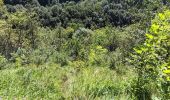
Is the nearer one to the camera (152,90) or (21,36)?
(152,90)

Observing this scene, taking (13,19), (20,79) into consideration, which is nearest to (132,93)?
(20,79)

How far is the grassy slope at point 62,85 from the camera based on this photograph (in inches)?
223

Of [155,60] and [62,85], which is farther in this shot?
[62,85]

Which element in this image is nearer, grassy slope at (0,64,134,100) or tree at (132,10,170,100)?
tree at (132,10,170,100)

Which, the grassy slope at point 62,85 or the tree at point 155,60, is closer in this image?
the tree at point 155,60

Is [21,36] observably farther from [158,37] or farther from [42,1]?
[42,1]

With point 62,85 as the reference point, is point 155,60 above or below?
above

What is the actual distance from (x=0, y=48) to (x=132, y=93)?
4893 cm

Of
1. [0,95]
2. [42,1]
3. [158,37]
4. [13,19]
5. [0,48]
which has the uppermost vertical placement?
[158,37]

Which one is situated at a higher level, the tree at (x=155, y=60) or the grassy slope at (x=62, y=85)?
the tree at (x=155, y=60)

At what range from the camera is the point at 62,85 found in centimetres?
630

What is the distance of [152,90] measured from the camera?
18.9 ft

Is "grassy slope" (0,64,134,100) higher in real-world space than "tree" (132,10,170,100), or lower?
lower

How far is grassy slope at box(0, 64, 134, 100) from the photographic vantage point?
18.6ft
